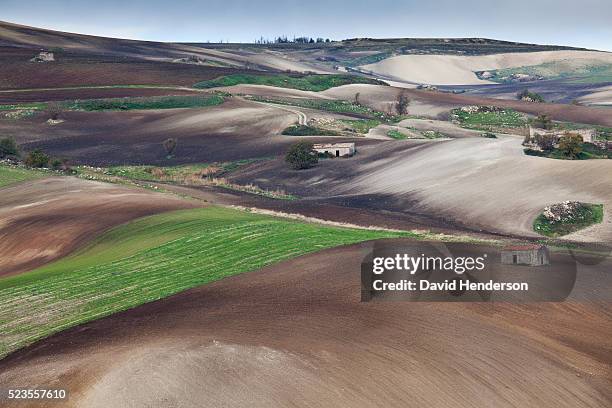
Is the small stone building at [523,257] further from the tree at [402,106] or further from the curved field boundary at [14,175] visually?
the tree at [402,106]

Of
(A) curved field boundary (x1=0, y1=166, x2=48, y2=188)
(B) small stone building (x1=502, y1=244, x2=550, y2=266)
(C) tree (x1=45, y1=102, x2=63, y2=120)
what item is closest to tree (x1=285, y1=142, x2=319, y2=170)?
(A) curved field boundary (x1=0, y1=166, x2=48, y2=188)

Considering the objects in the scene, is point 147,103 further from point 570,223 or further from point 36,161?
point 570,223

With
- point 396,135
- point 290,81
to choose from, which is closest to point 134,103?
point 396,135

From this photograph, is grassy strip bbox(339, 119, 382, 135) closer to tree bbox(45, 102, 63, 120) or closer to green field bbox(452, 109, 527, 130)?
green field bbox(452, 109, 527, 130)

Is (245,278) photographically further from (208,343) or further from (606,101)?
(606,101)

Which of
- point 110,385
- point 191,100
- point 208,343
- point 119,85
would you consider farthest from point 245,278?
point 119,85
